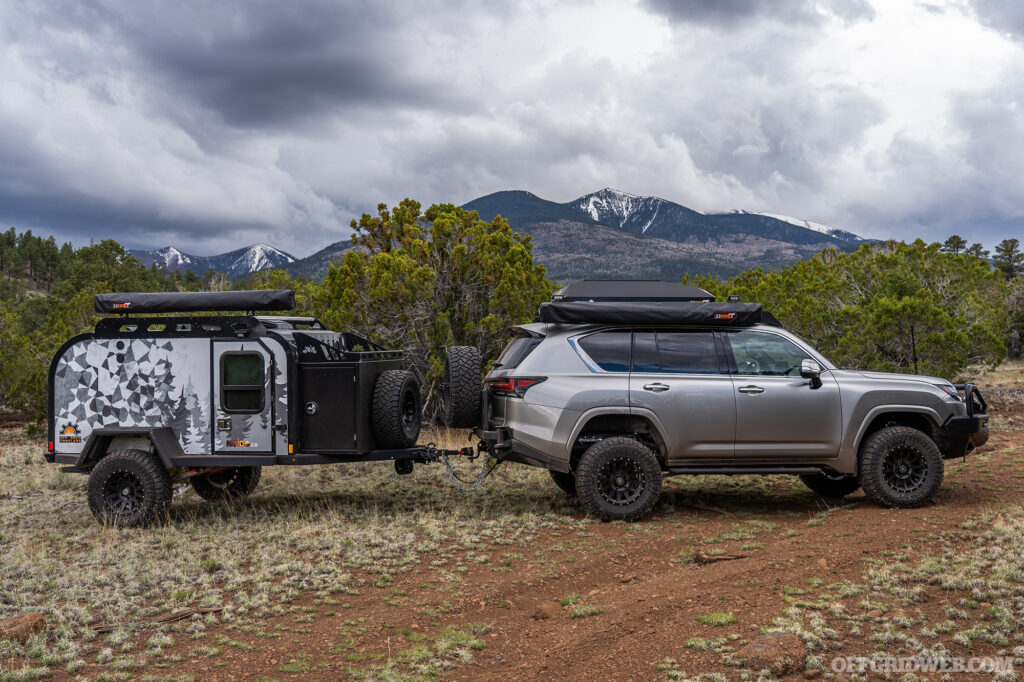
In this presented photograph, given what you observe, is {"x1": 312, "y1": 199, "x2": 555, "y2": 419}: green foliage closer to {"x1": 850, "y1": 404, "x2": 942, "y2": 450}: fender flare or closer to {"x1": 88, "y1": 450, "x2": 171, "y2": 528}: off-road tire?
{"x1": 88, "y1": 450, "x2": 171, "y2": 528}: off-road tire

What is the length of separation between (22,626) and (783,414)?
6.74 m

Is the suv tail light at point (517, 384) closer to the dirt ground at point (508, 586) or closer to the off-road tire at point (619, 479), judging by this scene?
the off-road tire at point (619, 479)

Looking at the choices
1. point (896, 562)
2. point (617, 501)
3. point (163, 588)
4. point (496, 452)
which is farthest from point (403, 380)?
point (896, 562)

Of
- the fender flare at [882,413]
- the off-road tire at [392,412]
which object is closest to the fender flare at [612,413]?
the off-road tire at [392,412]

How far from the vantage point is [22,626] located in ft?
17.0

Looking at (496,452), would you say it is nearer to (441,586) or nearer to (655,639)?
(441,586)

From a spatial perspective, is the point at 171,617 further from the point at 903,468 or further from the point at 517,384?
the point at 903,468

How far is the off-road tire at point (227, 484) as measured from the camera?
31.5ft

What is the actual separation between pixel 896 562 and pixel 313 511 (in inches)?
237

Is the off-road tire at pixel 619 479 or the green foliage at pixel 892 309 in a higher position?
the green foliage at pixel 892 309

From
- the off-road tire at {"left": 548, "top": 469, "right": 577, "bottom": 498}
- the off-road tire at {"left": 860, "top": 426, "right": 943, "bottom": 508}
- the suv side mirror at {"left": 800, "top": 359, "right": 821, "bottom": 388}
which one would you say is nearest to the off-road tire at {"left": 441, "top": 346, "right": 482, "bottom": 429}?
the off-road tire at {"left": 548, "top": 469, "right": 577, "bottom": 498}

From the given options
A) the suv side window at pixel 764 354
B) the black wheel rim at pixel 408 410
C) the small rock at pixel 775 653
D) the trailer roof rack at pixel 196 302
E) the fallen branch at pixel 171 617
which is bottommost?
the fallen branch at pixel 171 617

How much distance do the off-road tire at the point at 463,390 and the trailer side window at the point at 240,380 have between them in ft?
6.52

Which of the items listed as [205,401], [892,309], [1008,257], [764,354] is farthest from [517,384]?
[1008,257]
